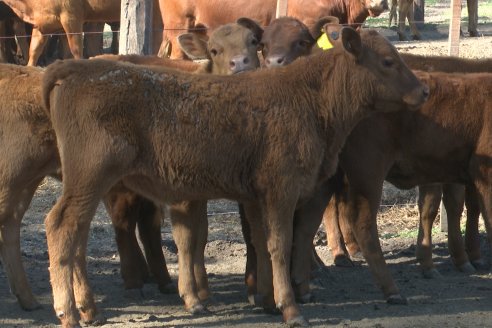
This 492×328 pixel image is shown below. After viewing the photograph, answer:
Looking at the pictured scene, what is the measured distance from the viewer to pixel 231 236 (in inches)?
468

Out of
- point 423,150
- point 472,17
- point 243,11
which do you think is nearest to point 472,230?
point 423,150

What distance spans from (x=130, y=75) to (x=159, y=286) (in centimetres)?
220

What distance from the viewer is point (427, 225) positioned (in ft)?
33.8

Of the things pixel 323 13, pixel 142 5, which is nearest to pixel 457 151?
pixel 142 5

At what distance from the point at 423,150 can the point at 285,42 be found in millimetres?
1762

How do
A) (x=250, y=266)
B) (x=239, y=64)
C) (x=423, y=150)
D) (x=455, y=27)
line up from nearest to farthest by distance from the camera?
(x=250, y=266) → (x=423, y=150) → (x=239, y=64) → (x=455, y=27)

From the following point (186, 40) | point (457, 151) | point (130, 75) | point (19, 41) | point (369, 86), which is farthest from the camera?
point (19, 41)

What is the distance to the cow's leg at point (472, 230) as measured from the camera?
1048 centimetres

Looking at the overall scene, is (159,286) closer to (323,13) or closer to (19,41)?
(323,13)

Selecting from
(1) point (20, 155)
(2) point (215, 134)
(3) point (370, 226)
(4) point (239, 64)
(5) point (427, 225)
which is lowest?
(5) point (427, 225)

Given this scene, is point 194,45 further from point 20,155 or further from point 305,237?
point 20,155

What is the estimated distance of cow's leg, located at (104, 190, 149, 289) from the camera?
30.7 feet

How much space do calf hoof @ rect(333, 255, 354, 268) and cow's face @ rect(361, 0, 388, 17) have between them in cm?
664

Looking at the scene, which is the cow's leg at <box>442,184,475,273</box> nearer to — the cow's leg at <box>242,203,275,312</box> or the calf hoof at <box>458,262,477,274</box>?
the calf hoof at <box>458,262,477,274</box>
